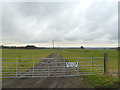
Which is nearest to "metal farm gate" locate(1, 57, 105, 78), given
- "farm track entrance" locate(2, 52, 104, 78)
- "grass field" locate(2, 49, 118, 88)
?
"farm track entrance" locate(2, 52, 104, 78)

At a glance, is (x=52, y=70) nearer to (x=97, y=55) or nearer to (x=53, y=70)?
(x=53, y=70)

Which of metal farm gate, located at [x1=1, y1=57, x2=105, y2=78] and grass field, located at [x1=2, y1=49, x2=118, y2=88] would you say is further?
metal farm gate, located at [x1=1, y1=57, x2=105, y2=78]

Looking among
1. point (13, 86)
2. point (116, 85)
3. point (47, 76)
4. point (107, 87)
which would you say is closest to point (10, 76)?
point (13, 86)

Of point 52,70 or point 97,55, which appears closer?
point 52,70

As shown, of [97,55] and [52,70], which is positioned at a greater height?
[52,70]

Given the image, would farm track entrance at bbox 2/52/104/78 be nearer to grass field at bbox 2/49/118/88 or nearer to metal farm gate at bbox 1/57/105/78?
metal farm gate at bbox 1/57/105/78

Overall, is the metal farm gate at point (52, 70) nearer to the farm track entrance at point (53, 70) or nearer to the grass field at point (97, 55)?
the farm track entrance at point (53, 70)

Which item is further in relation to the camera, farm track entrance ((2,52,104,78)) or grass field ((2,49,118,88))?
farm track entrance ((2,52,104,78))

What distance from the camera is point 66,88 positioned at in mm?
4586

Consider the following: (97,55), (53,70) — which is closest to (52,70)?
(53,70)

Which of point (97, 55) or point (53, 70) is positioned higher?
point (53, 70)

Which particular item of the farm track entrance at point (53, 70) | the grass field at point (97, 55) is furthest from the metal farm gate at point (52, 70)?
the grass field at point (97, 55)

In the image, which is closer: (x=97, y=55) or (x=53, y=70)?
(x=53, y=70)

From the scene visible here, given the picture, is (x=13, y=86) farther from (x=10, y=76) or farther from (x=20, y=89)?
(x=10, y=76)
